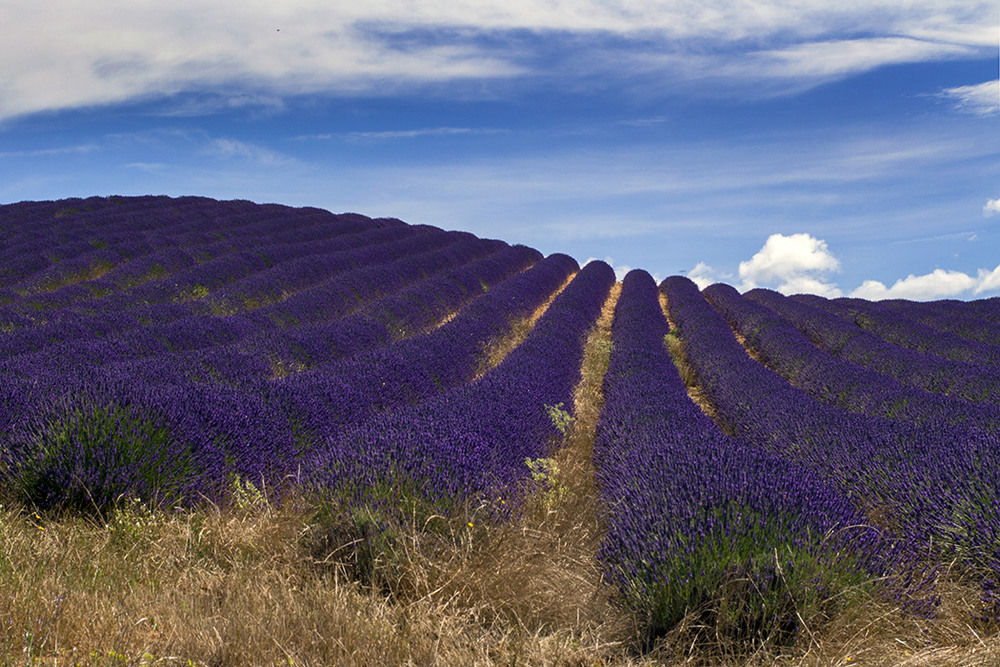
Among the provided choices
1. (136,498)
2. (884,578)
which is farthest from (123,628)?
(884,578)

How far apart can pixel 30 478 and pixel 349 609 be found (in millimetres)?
1885

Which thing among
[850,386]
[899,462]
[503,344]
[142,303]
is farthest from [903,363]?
[142,303]

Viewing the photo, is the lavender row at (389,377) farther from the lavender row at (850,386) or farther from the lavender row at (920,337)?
the lavender row at (920,337)

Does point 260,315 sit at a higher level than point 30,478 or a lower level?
higher

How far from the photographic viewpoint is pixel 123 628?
230 cm

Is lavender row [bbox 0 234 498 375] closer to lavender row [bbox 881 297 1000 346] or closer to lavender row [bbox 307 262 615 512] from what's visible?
lavender row [bbox 307 262 615 512]

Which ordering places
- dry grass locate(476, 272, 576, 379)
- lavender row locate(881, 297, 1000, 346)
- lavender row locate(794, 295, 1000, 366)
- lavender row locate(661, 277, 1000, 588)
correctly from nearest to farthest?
lavender row locate(661, 277, 1000, 588), dry grass locate(476, 272, 576, 379), lavender row locate(794, 295, 1000, 366), lavender row locate(881, 297, 1000, 346)

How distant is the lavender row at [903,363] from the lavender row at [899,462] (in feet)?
6.48

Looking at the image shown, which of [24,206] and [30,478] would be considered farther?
[24,206]

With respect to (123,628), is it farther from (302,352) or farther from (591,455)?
(302,352)

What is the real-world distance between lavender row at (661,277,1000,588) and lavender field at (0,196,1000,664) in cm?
2

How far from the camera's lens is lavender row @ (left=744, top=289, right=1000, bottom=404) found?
6.87m

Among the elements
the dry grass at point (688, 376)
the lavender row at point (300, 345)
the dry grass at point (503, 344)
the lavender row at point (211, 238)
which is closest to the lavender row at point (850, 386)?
the dry grass at point (688, 376)

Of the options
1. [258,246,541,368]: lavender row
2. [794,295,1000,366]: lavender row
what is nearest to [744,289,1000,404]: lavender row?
[794,295,1000,366]: lavender row
